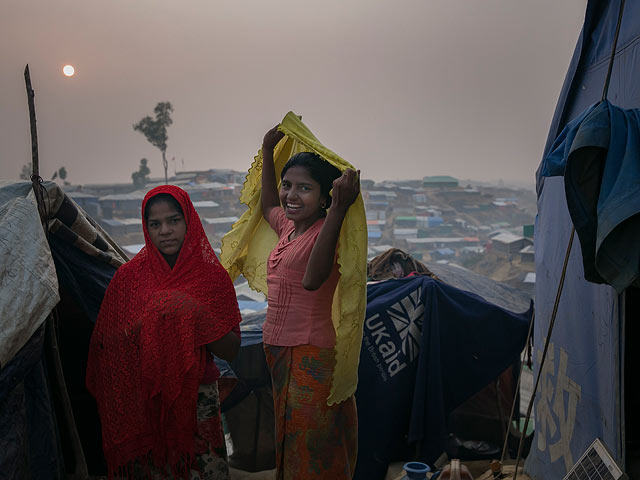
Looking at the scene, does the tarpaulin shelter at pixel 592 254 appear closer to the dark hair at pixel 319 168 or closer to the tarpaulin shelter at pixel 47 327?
the dark hair at pixel 319 168

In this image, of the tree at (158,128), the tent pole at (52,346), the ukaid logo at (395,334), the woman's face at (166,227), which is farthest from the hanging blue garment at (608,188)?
the tree at (158,128)

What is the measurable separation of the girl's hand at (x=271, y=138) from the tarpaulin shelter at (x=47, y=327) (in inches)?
39.1

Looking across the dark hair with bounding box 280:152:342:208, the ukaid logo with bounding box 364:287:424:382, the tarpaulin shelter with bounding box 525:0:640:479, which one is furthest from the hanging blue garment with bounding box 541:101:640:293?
the ukaid logo with bounding box 364:287:424:382

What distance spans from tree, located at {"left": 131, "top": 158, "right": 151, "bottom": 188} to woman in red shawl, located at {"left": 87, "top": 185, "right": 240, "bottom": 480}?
23.4 metres

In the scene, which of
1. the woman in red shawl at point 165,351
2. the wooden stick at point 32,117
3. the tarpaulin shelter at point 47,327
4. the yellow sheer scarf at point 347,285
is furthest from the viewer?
the wooden stick at point 32,117

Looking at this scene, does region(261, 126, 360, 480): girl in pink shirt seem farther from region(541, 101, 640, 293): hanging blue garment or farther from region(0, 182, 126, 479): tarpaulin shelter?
region(0, 182, 126, 479): tarpaulin shelter

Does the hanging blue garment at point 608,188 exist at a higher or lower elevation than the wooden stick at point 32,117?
lower

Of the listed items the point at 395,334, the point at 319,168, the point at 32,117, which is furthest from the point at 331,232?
the point at 395,334

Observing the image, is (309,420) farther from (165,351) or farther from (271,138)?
(271,138)

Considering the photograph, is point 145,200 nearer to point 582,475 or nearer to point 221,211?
point 582,475

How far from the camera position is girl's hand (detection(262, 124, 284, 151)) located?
2.64 metres

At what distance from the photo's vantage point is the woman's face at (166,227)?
231 centimetres

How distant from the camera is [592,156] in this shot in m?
1.73

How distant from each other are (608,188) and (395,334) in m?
2.14
